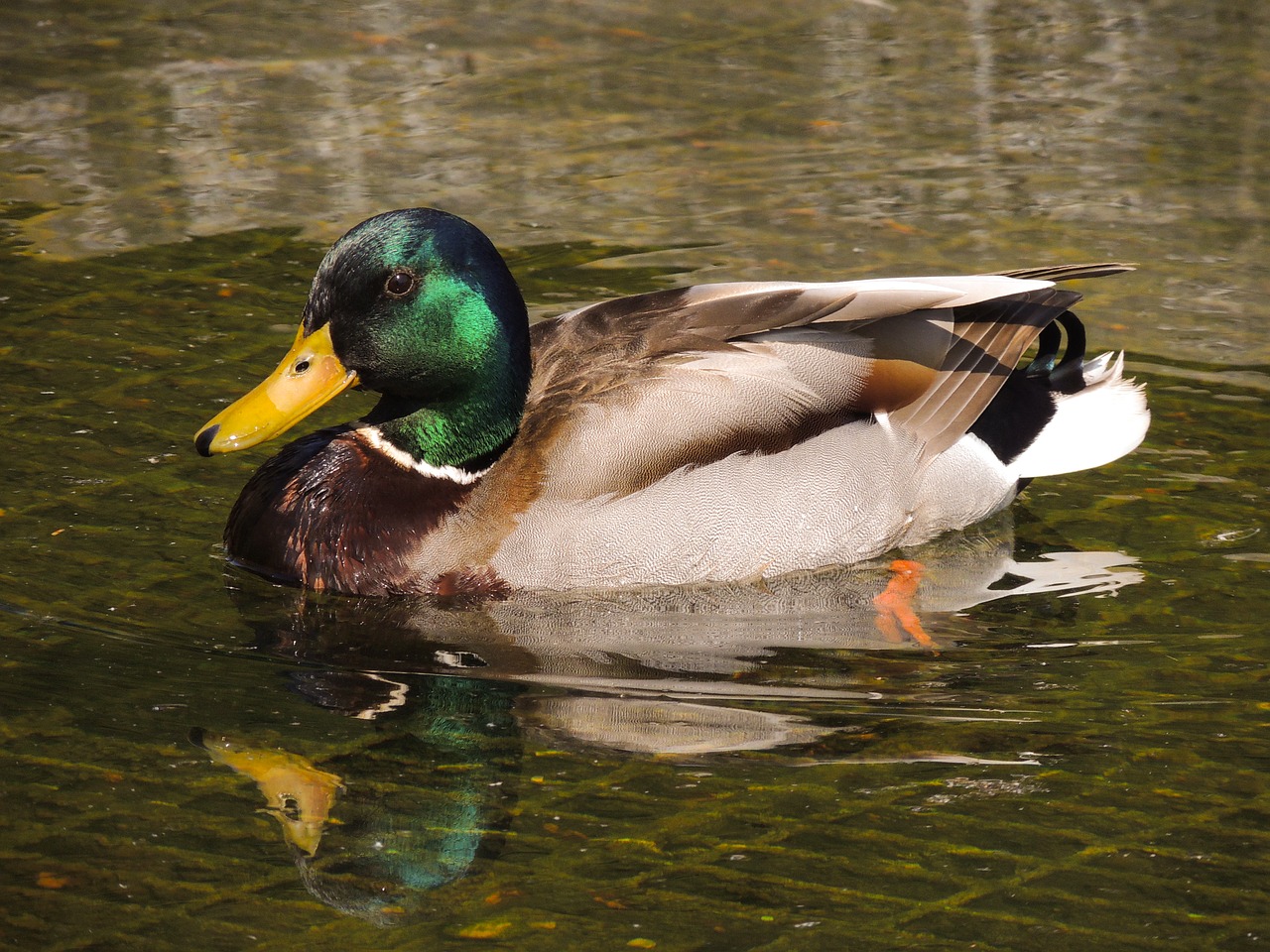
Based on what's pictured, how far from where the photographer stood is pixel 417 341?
19.1 ft

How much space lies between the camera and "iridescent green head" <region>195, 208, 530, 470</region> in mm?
5684

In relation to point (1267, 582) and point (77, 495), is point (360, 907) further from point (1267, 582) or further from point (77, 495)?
point (1267, 582)

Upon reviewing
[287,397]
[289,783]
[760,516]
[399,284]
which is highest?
[399,284]

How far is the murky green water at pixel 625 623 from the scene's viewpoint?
14.0 ft

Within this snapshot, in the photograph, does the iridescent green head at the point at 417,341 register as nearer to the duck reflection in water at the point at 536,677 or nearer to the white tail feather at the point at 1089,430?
the duck reflection in water at the point at 536,677

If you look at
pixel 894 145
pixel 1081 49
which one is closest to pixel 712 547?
pixel 894 145

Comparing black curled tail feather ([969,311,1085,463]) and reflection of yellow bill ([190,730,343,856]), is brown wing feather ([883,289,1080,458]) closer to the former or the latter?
black curled tail feather ([969,311,1085,463])

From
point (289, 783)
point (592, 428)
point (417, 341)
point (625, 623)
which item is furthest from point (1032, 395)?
point (289, 783)

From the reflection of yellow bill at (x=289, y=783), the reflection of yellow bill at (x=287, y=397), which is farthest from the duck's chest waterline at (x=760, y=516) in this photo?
the reflection of yellow bill at (x=289, y=783)

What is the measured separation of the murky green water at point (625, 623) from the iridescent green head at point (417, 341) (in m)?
0.59

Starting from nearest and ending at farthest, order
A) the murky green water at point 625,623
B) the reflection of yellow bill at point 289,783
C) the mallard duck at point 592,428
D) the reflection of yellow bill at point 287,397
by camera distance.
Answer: the murky green water at point 625,623 → the reflection of yellow bill at point 289,783 → the reflection of yellow bill at point 287,397 → the mallard duck at point 592,428

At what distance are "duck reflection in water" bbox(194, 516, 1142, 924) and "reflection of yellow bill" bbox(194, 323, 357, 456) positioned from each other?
1.81 feet

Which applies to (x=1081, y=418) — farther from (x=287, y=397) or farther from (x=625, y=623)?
(x=287, y=397)

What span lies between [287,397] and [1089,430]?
288 centimetres
